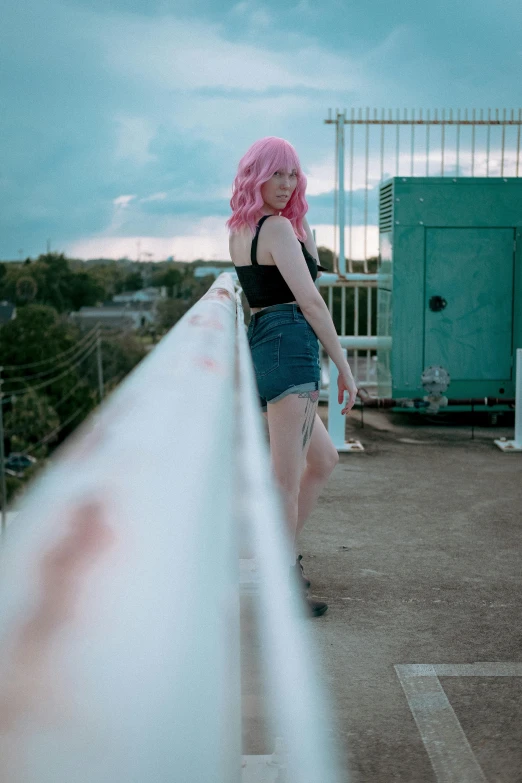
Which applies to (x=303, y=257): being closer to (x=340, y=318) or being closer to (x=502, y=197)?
(x=502, y=197)

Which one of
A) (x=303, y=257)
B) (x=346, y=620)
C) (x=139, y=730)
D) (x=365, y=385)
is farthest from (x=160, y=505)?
(x=365, y=385)

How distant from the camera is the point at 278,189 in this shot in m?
3.49

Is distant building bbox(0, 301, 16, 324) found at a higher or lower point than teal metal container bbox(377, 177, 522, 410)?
lower

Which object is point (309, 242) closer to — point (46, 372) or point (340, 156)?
point (340, 156)

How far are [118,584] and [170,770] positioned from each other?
8 centimetres

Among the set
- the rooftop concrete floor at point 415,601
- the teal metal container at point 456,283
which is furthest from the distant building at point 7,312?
the rooftop concrete floor at point 415,601

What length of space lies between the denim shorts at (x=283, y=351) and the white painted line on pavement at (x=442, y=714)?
1.05 metres

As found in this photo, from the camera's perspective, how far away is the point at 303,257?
3410mm

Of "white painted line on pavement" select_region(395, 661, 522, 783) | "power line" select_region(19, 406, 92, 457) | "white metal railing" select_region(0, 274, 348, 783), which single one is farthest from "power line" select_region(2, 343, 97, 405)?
"white metal railing" select_region(0, 274, 348, 783)

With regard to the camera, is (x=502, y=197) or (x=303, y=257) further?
(x=502, y=197)

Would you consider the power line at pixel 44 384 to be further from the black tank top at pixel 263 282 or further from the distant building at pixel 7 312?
the black tank top at pixel 263 282

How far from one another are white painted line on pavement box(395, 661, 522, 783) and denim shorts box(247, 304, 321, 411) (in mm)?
1049

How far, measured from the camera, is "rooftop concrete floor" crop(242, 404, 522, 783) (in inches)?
109

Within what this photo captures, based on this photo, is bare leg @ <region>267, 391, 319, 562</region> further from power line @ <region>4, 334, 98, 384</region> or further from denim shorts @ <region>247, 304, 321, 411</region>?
power line @ <region>4, 334, 98, 384</region>
